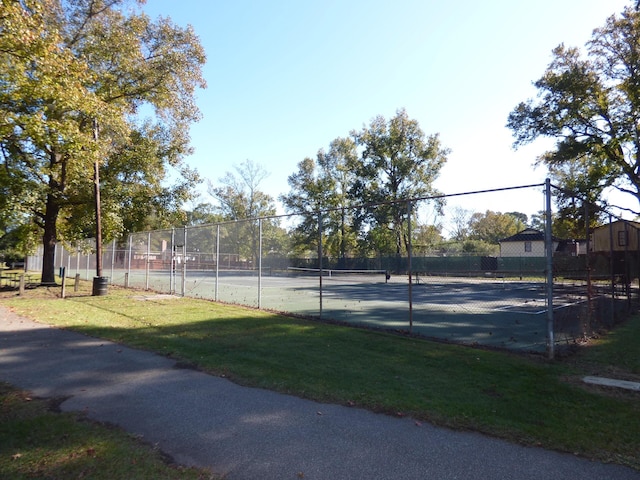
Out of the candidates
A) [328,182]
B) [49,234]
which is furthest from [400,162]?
[49,234]

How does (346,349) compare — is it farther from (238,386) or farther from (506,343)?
(506,343)

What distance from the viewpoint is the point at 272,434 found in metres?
4.11

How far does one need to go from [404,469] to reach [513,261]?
28.5ft

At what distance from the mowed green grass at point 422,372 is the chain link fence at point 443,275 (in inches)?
36.5

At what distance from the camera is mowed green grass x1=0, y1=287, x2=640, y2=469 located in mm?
4375

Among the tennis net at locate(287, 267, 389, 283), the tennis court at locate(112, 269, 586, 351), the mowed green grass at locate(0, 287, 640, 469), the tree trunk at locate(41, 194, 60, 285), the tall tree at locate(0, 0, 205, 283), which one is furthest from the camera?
the tennis net at locate(287, 267, 389, 283)

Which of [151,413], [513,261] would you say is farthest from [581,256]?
[151,413]

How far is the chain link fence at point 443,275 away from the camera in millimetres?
9219

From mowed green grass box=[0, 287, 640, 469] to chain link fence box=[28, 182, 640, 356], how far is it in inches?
36.5

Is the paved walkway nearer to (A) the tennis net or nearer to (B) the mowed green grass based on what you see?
(B) the mowed green grass

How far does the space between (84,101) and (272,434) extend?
1547 cm

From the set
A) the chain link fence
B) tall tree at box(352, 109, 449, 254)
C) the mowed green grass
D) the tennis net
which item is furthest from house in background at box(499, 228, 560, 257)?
tall tree at box(352, 109, 449, 254)

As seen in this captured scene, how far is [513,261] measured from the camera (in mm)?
10844

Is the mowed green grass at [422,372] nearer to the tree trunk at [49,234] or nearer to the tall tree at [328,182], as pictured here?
the tree trunk at [49,234]
